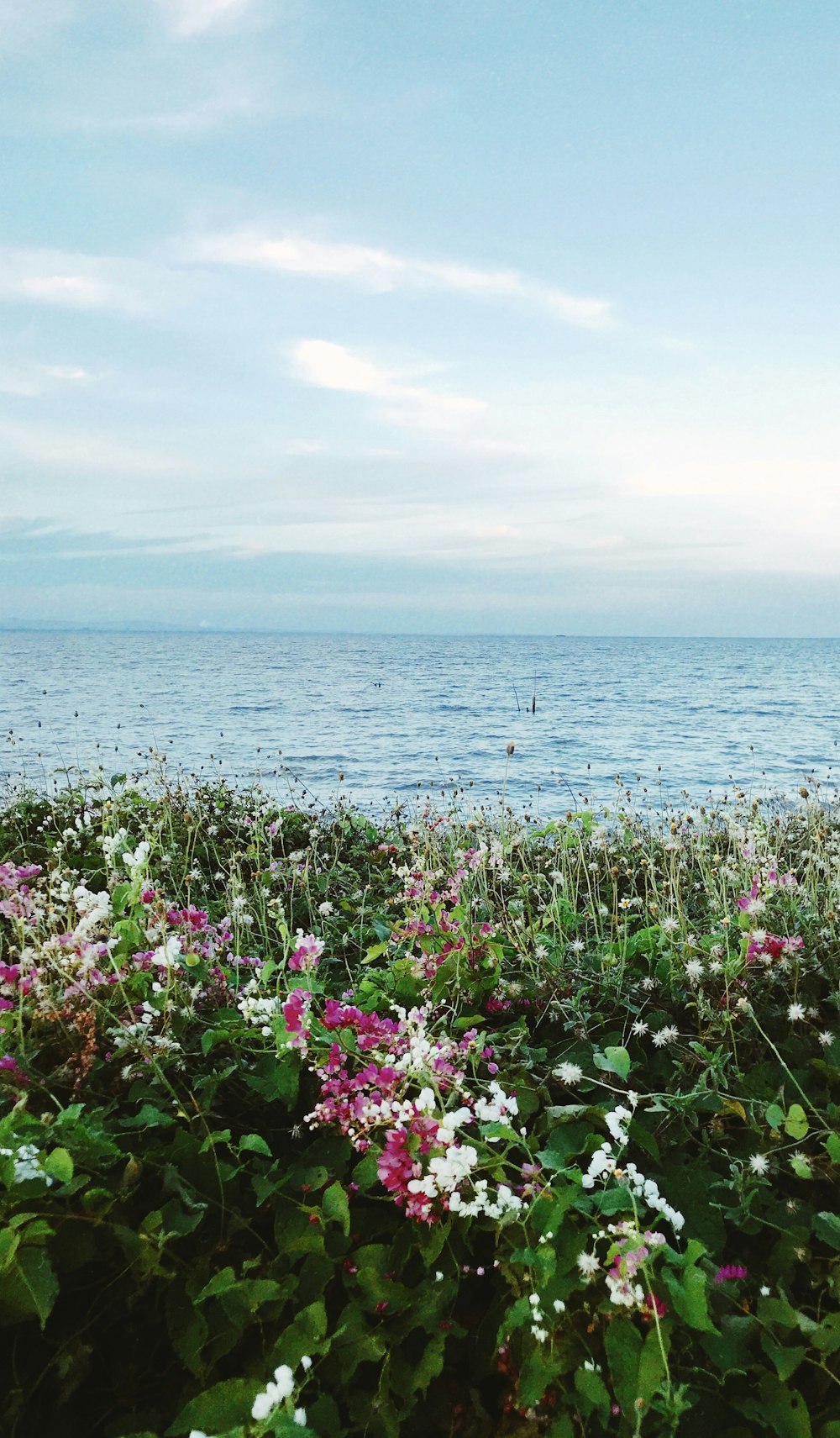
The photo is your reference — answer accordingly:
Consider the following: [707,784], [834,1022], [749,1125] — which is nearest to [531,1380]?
[749,1125]

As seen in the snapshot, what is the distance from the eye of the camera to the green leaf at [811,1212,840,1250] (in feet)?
6.47

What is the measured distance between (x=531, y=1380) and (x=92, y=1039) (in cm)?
128

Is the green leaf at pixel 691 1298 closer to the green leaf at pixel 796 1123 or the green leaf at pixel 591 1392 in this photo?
the green leaf at pixel 591 1392

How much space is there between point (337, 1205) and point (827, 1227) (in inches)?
45.2

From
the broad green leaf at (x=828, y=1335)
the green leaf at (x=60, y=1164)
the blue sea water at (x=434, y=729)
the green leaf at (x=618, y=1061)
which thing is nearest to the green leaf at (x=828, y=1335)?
the broad green leaf at (x=828, y=1335)

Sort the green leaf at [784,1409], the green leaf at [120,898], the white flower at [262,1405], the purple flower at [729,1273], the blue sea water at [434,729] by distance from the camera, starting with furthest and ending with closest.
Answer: the blue sea water at [434,729]
the green leaf at [120,898]
the purple flower at [729,1273]
the green leaf at [784,1409]
the white flower at [262,1405]

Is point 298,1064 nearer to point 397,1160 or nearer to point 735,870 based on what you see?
point 397,1160

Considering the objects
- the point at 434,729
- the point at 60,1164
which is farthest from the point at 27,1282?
the point at 434,729

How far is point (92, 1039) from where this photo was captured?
221 cm

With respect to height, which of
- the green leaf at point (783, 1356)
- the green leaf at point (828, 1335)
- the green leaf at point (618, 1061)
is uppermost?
the green leaf at point (618, 1061)

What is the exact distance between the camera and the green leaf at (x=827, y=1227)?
197 cm

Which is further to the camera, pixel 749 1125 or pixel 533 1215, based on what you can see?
pixel 749 1125

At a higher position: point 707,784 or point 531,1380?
point 531,1380

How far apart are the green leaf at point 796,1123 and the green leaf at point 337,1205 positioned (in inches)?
44.5
